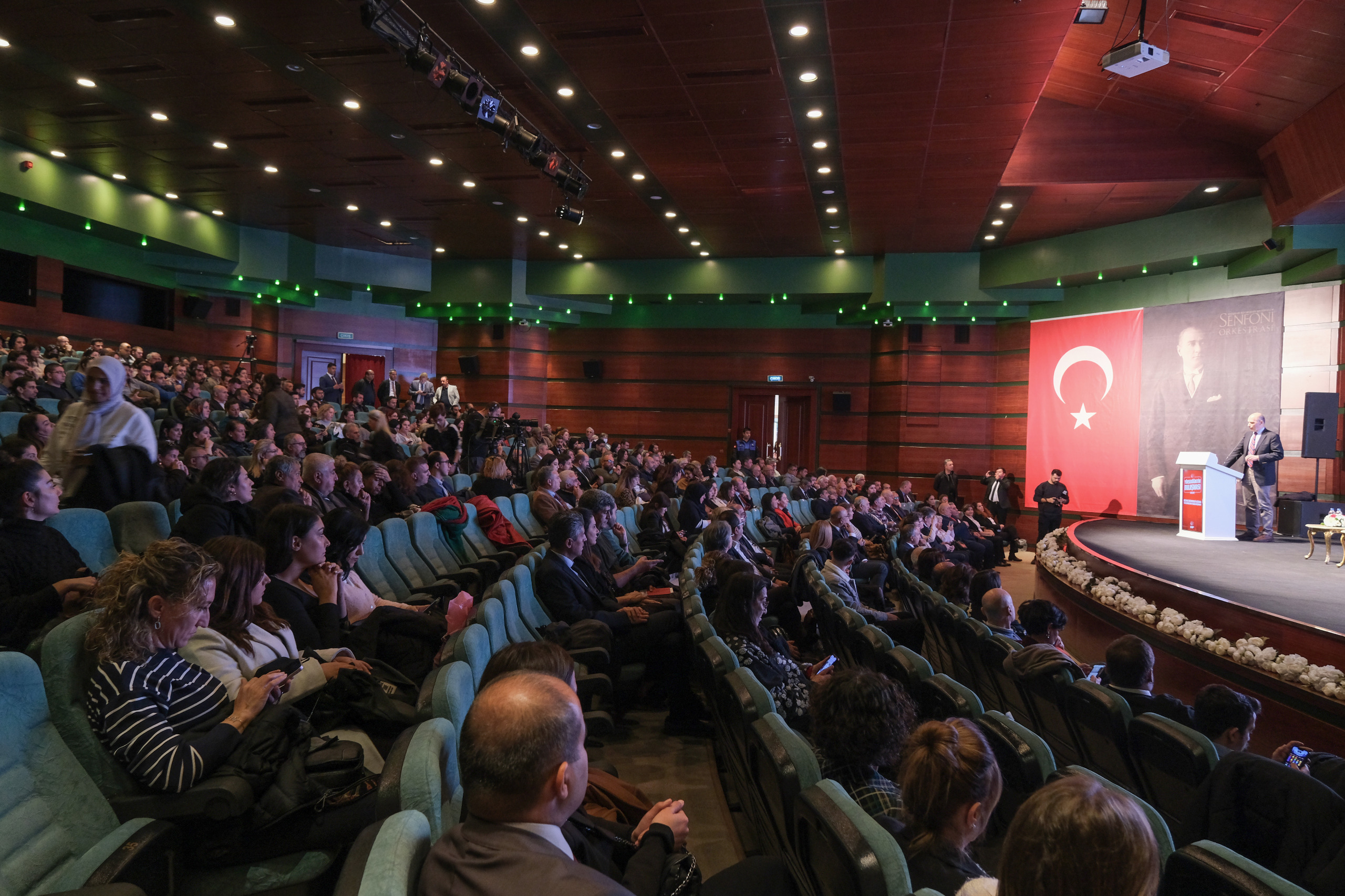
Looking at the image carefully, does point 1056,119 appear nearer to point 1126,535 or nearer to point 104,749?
A: point 1126,535

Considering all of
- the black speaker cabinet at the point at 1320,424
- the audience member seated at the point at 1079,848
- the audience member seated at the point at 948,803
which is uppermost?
the black speaker cabinet at the point at 1320,424

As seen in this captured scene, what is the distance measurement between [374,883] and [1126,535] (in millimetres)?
9767

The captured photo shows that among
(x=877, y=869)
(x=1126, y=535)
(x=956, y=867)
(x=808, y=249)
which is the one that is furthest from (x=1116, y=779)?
(x=808, y=249)

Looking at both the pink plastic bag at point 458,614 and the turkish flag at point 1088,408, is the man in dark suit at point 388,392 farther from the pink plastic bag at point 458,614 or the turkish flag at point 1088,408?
the pink plastic bag at point 458,614

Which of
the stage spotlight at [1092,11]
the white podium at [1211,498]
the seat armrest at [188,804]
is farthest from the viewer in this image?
the white podium at [1211,498]

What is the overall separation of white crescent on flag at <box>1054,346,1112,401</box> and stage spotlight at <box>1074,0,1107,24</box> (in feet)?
24.2

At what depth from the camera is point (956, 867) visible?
154 cm

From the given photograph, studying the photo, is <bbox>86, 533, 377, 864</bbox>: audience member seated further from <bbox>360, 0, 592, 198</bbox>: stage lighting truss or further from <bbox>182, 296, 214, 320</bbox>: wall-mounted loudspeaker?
<bbox>182, 296, 214, 320</bbox>: wall-mounted loudspeaker

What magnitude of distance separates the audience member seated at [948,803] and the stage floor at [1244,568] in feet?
11.7

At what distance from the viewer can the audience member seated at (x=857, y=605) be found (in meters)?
4.82

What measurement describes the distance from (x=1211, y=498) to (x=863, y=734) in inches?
346

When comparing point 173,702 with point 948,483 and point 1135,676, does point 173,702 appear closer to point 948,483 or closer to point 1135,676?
point 1135,676

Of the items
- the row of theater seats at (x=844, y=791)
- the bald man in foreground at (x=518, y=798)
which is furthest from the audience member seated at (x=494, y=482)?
the bald man in foreground at (x=518, y=798)

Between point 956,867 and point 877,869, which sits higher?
point 877,869
